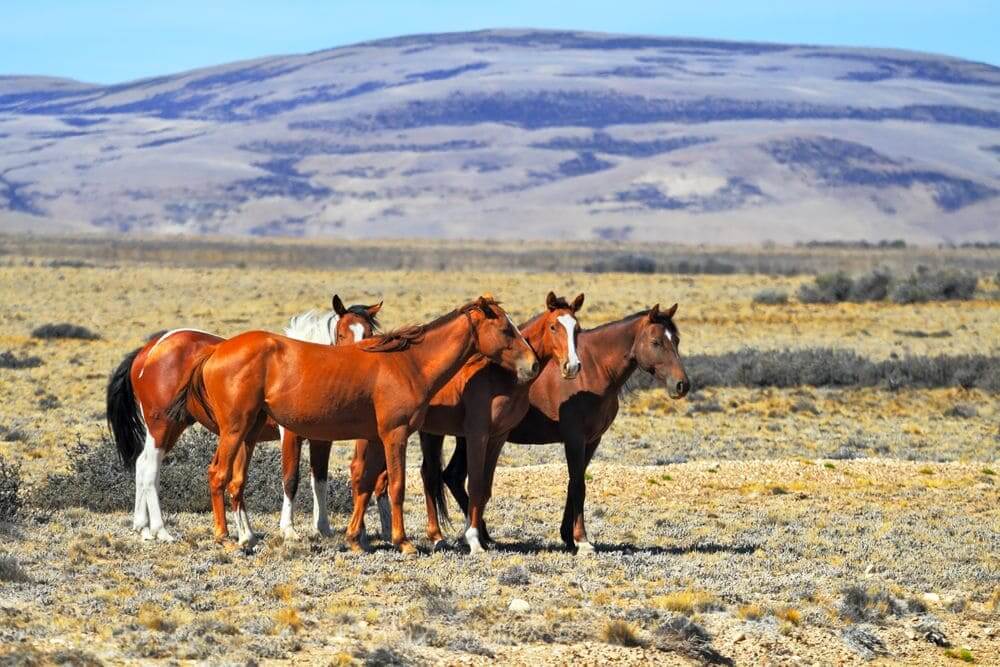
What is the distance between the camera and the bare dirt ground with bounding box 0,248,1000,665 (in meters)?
9.64

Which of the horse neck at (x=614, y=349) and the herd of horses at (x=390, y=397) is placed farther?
the horse neck at (x=614, y=349)

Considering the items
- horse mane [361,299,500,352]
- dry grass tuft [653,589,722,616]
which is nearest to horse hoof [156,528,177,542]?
horse mane [361,299,500,352]

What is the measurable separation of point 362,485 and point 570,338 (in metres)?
1.99

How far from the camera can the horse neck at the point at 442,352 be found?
39.6 feet

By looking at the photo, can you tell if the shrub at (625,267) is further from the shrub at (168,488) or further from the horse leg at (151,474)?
the horse leg at (151,474)

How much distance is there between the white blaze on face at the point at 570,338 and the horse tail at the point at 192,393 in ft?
8.66

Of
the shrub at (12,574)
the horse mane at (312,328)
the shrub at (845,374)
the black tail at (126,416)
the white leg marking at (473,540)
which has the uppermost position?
the horse mane at (312,328)

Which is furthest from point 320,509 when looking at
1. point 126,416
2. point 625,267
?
point 625,267

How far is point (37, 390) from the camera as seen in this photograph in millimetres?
26719

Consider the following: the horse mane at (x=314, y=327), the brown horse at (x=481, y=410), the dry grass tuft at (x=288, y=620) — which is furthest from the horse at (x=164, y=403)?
the dry grass tuft at (x=288, y=620)

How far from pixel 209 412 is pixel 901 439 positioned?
41.4 feet

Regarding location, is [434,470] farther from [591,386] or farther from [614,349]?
[614,349]

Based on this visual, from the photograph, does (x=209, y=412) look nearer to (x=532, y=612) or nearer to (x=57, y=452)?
(x=532, y=612)

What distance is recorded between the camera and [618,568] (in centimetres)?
1181
